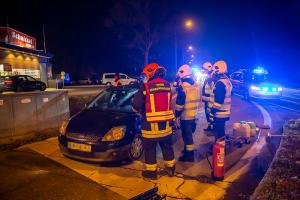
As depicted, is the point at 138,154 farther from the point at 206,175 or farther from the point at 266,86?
the point at 266,86

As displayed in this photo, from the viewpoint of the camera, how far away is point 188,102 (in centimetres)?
595

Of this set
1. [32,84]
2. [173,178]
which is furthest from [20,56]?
[173,178]

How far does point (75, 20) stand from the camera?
5144 centimetres

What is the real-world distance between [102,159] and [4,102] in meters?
4.22

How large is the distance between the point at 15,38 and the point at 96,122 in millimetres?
22069

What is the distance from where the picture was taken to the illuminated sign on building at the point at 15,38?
2305 centimetres

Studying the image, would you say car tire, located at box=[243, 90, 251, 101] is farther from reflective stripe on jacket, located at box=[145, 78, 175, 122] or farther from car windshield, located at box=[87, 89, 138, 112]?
reflective stripe on jacket, located at box=[145, 78, 175, 122]

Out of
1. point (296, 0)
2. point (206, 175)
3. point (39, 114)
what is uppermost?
point (296, 0)

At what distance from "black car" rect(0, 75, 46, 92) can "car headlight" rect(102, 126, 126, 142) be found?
616 inches

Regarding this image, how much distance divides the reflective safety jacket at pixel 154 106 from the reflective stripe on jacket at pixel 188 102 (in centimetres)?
103

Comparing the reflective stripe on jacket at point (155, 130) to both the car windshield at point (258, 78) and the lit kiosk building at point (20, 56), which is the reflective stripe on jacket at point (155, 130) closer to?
the car windshield at point (258, 78)

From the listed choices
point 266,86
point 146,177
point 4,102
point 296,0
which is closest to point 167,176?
point 146,177

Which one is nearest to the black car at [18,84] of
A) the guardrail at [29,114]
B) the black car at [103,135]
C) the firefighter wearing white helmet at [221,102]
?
the guardrail at [29,114]

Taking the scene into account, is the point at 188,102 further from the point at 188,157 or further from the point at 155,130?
the point at 155,130
